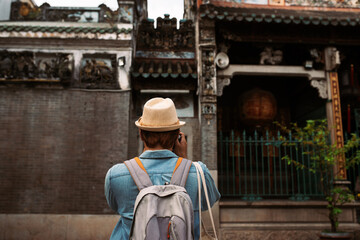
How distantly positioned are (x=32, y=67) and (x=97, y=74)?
153cm

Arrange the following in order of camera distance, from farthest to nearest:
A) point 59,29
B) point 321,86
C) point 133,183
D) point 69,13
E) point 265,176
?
point 265,176
point 69,13
point 321,86
point 59,29
point 133,183

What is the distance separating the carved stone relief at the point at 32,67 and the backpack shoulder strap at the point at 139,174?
630 cm

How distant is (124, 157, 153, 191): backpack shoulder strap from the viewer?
1.57 m

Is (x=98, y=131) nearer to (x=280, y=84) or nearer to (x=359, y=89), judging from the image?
(x=280, y=84)

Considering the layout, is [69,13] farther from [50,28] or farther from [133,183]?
[133,183]

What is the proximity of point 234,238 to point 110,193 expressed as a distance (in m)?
5.72

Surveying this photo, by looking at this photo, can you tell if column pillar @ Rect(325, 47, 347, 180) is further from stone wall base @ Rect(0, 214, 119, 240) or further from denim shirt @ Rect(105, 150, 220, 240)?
denim shirt @ Rect(105, 150, 220, 240)

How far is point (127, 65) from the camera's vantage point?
7.55 meters

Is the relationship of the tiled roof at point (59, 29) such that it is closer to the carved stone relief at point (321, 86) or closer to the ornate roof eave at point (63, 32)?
the ornate roof eave at point (63, 32)

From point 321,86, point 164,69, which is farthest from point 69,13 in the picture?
point 321,86

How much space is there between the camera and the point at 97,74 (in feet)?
24.6

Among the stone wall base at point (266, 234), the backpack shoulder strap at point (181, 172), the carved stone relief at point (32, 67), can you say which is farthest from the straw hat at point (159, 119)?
the carved stone relief at point (32, 67)

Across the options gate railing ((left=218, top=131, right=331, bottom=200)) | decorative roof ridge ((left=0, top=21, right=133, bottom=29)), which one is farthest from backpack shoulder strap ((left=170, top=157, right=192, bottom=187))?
decorative roof ridge ((left=0, top=21, right=133, bottom=29))

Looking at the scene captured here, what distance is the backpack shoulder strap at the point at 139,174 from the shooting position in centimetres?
157
